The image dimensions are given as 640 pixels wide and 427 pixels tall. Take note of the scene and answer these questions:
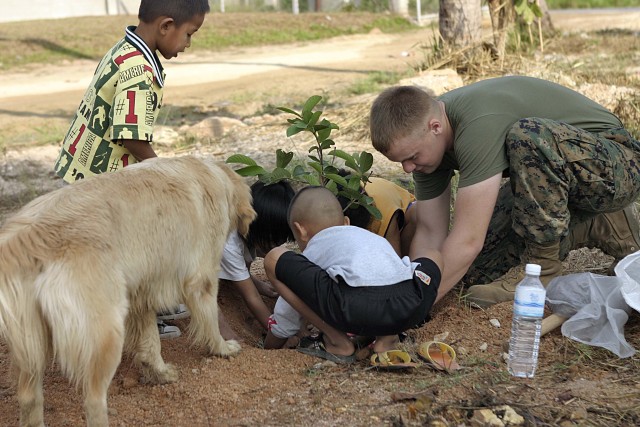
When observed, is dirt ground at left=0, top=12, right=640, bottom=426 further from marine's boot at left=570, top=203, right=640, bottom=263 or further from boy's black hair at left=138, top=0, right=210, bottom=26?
boy's black hair at left=138, top=0, right=210, bottom=26

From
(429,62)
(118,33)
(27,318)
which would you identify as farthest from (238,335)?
(118,33)

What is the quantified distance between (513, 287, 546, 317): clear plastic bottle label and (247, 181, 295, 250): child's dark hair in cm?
143

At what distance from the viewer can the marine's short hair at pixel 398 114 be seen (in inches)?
158

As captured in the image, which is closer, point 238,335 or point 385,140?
point 385,140

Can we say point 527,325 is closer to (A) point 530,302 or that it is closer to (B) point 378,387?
(A) point 530,302

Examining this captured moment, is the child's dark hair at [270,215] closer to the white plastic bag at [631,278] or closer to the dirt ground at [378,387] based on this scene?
the dirt ground at [378,387]

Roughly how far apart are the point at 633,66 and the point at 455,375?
31.6ft

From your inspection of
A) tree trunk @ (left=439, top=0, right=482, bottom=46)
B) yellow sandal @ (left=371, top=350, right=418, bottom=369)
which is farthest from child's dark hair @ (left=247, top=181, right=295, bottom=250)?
tree trunk @ (left=439, top=0, right=482, bottom=46)

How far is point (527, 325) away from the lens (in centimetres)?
377

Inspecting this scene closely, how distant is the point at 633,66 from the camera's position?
1190cm

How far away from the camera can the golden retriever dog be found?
296 cm

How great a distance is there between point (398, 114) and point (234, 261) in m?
1.26

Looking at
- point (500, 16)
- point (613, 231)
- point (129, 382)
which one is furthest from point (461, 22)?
point (129, 382)

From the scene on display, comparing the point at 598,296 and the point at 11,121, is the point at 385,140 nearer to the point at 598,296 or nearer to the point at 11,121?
the point at 598,296
